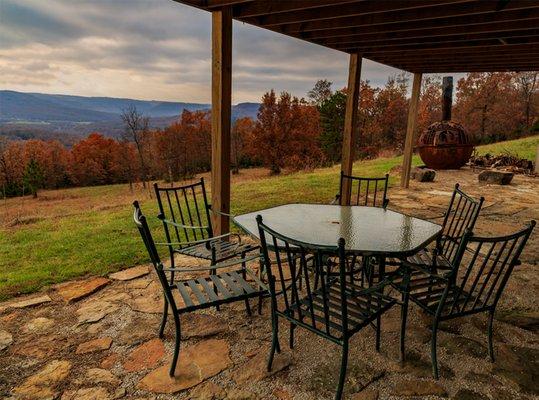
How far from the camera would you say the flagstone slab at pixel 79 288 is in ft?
8.98

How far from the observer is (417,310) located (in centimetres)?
259

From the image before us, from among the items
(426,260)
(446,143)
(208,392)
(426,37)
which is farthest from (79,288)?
(446,143)

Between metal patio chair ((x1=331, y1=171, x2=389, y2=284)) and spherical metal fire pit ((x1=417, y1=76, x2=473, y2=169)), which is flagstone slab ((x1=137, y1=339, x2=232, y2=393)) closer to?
metal patio chair ((x1=331, y1=171, x2=389, y2=284))

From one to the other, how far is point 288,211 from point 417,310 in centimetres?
123

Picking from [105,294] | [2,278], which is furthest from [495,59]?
[2,278]

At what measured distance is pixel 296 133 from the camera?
22.1 meters

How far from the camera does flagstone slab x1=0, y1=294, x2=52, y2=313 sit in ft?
8.50

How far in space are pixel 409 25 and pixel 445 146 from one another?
6.08 meters

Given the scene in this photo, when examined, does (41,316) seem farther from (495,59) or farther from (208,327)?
(495,59)

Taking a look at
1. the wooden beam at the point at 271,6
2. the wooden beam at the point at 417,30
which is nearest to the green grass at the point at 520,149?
the wooden beam at the point at 417,30

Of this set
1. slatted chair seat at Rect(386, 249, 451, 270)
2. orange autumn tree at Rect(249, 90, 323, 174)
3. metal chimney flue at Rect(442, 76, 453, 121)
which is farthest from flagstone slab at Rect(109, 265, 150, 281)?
orange autumn tree at Rect(249, 90, 323, 174)

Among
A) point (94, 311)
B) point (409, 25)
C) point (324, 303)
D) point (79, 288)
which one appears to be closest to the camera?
point (324, 303)

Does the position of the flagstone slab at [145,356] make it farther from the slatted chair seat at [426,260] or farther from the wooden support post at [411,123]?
the wooden support post at [411,123]

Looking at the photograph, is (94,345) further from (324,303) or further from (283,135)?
(283,135)
